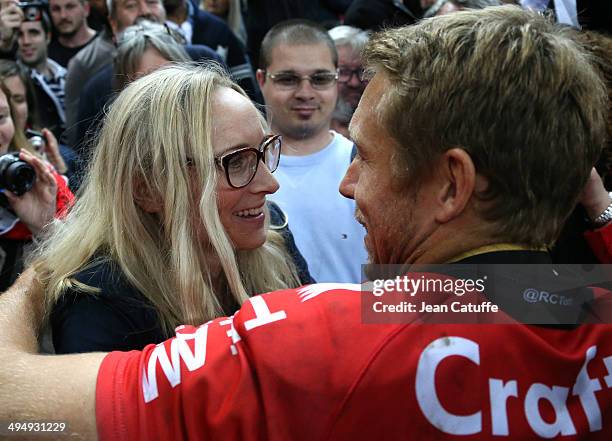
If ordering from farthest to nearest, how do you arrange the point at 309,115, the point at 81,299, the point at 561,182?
the point at 309,115 < the point at 81,299 < the point at 561,182

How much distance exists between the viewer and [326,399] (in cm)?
145

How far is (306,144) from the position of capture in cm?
436

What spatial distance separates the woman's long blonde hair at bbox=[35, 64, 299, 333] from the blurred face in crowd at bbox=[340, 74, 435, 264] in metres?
0.69

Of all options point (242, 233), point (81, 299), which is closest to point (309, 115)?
point (242, 233)

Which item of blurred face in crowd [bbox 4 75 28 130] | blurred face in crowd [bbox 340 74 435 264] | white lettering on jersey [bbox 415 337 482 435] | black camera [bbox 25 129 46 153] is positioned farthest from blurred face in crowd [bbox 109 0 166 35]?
white lettering on jersey [bbox 415 337 482 435]

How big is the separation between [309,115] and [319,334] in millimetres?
3058

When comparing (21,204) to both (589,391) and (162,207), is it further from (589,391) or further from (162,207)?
(589,391)

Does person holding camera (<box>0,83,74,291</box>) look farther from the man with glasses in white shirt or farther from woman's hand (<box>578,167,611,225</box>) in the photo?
woman's hand (<box>578,167,611,225</box>)

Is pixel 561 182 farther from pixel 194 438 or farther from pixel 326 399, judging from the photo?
pixel 194 438

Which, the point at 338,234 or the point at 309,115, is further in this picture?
the point at 309,115

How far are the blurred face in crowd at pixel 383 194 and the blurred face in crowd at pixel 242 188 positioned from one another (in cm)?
71

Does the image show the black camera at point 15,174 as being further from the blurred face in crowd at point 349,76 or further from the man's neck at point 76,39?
the man's neck at point 76,39

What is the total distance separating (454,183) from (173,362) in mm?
643

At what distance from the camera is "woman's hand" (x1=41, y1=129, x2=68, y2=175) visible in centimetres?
450
